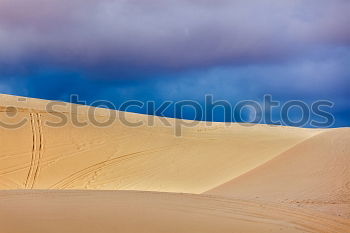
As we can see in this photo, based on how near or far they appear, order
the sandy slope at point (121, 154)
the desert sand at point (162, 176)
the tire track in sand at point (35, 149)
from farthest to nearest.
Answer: the sandy slope at point (121, 154) → the tire track in sand at point (35, 149) → the desert sand at point (162, 176)

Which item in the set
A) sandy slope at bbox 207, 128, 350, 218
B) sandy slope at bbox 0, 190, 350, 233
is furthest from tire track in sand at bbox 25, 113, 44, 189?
sandy slope at bbox 0, 190, 350, 233

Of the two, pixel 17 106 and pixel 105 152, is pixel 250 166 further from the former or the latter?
pixel 17 106

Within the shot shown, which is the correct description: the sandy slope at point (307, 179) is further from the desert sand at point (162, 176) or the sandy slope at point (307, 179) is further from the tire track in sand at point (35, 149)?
the tire track in sand at point (35, 149)

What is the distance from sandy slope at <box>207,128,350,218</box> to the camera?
12904mm

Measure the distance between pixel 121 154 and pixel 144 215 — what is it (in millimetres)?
13508

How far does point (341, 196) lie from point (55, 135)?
13.7m

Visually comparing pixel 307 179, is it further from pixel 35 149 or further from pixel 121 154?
pixel 35 149

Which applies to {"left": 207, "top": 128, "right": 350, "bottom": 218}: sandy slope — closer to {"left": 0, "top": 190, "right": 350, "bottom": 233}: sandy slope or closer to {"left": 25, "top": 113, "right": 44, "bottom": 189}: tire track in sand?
{"left": 0, "top": 190, "right": 350, "bottom": 233}: sandy slope

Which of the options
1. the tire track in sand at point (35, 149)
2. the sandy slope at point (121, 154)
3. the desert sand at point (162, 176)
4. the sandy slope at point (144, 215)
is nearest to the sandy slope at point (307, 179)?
the desert sand at point (162, 176)

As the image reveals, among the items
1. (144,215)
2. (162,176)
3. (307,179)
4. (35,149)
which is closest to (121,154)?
(162,176)

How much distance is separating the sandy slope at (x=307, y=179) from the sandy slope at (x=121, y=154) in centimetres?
193

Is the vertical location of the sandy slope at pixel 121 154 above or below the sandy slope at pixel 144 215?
above

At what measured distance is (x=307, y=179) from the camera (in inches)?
599

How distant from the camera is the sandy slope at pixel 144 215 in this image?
6.95 metres
